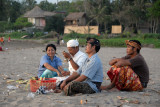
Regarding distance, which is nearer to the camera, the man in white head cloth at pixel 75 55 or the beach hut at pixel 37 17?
the man in white head cloth at pixel 75 55

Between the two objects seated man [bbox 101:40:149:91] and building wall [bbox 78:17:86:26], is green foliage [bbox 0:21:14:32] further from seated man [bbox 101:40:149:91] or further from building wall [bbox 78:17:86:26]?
seated man [bbox 101:40:149:91]

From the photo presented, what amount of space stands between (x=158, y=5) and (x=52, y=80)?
2935 cm

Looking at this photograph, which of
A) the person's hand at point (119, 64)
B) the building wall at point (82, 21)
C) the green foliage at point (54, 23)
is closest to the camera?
the person's hand at point (119, 64)

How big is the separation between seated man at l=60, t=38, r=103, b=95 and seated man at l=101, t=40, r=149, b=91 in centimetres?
52

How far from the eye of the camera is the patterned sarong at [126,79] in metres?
4.74

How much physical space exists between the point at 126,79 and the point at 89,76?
0.98 m

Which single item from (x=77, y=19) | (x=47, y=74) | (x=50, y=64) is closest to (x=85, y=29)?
(x=77, y=19)

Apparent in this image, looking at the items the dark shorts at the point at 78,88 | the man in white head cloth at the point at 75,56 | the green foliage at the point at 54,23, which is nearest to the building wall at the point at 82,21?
the green foliage at the point at 54,23

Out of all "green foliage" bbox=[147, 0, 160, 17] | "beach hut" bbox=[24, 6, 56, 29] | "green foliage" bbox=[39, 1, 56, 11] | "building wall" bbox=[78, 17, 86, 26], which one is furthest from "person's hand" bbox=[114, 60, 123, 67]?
"green foliage" bbox=[39, 1, 56, 11]

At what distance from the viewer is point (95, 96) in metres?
4.36

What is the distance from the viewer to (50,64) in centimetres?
567

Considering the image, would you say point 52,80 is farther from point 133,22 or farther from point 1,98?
point 133,22

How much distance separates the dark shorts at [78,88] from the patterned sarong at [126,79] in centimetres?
74

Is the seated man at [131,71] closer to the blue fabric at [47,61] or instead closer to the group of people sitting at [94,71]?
the group of people sitting at [94,71]
